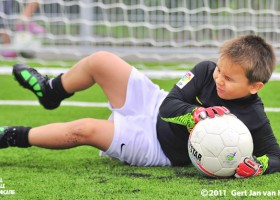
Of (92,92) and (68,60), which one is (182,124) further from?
(68,60)

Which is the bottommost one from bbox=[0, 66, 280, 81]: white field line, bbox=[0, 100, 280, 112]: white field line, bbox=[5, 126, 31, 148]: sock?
bbox=[0, 66, 280, 81]: white field line

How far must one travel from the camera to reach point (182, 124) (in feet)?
9.62

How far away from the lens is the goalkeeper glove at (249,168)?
2805 millimetres

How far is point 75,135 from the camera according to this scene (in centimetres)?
309

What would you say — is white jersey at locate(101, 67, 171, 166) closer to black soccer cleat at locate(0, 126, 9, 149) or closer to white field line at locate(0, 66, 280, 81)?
black soccer cleat at locate(0, 126, 9, 149)

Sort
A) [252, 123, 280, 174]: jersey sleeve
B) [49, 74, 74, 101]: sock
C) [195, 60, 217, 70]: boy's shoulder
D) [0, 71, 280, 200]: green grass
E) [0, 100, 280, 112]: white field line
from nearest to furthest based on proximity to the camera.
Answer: [0, 71, 280, 200]: green grass < [252, 123, 280, 174]: jersey sleeve < [195, 60, 217, 70]: boy's shoulder < [49, 74, 74, 101]: sock < [0, 100, 280, 112]: white field line

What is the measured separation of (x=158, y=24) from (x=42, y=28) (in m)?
1.47

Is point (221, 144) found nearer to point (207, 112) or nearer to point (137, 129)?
point (207, 112)

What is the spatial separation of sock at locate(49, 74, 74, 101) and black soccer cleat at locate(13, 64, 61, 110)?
0.9 inches

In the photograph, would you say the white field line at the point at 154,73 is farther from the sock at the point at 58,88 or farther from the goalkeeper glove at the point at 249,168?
the goalkeeper glove at the point at 249,168

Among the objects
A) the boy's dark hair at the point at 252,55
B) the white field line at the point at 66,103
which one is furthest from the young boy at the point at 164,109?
the white field line at the point at 66,103

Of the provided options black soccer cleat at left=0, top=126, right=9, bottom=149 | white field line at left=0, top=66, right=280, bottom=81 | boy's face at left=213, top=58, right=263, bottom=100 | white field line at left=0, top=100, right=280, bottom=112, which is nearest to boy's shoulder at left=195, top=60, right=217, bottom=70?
boy's face at left=213, top=58, right=263, bottom=100

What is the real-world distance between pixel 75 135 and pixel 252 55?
94 centimetres

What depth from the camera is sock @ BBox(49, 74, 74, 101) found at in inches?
137
